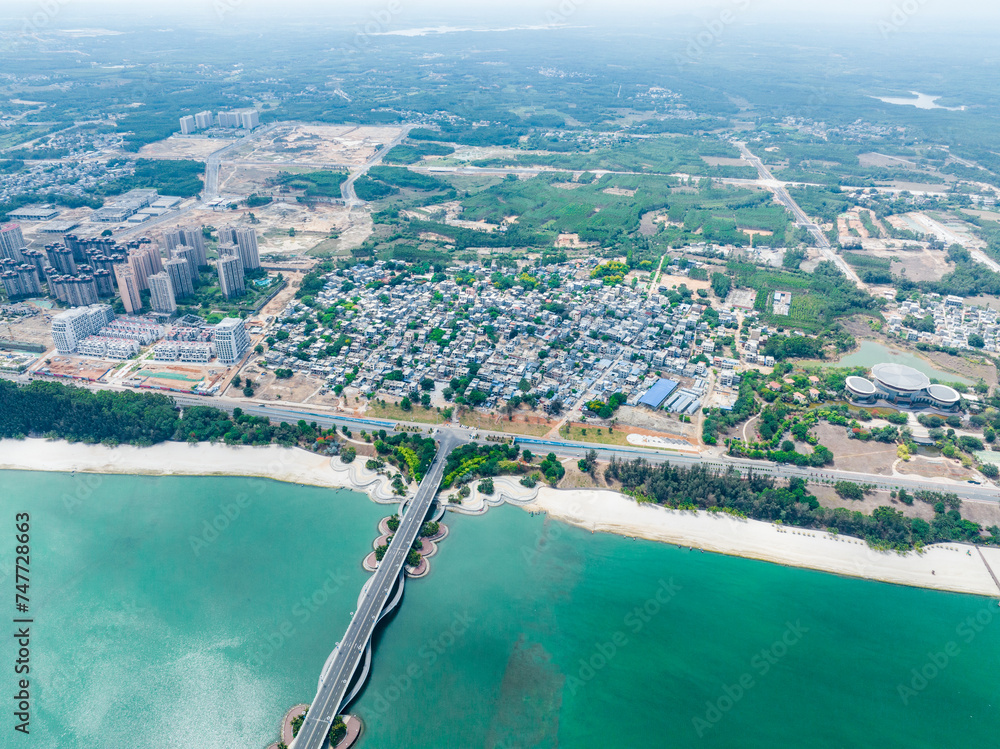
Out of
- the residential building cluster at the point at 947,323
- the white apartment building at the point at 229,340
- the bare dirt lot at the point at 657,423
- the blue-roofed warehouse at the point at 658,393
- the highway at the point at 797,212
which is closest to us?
the bare dirt lot at the point at 657,423

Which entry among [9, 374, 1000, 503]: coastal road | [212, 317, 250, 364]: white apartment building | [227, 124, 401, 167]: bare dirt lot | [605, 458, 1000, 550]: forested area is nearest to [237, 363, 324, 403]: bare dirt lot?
[9, 374, 1000, 503]: coastal road

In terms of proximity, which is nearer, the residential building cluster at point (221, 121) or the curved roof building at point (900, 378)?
the curved roof building at point (900, 378)

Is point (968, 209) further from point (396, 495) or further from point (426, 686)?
point (426, 686)

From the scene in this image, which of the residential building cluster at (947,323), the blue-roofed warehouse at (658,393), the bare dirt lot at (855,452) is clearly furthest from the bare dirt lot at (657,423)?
→ the residential building cluster at (947,323)

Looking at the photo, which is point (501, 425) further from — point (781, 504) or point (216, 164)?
point (216, 164)

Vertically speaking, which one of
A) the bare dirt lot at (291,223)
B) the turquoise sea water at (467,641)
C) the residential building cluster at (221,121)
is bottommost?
the turquoise sea water at (467,641)

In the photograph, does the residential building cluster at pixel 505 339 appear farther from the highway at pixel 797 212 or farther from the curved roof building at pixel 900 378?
the highway at pixel 797 212

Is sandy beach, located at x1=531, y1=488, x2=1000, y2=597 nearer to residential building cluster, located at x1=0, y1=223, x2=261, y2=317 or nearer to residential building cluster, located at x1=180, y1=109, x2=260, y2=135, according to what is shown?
residential building cluster, located at x1=0, y1=223, x2=261, y2=317
